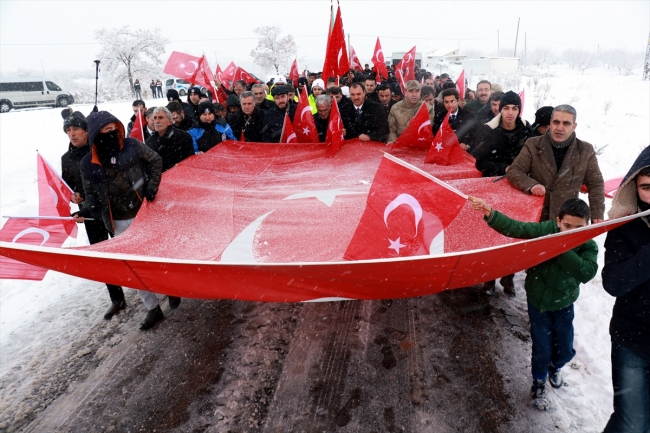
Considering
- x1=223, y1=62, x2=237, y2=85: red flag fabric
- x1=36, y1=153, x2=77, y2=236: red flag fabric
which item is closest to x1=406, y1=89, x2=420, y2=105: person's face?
x1=36, y1=153, x2=77, y2=236: red flag fabric

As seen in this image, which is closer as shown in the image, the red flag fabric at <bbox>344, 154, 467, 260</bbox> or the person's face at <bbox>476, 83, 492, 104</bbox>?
the red flag fabric at <bbox>344, 154, 467, 260</bbox>

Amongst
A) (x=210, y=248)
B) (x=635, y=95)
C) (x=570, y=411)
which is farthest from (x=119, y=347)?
(x=635, y=95)

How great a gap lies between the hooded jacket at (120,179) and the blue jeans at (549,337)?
3576 millimetres

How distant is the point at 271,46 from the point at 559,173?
51.6m

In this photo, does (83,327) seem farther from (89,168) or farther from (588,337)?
(588,337)

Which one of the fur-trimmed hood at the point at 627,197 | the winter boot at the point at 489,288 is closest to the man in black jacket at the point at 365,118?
the winter boot at the point at 489,288

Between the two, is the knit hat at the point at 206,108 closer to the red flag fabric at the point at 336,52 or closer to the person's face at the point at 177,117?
the person's face at the point at 177,117

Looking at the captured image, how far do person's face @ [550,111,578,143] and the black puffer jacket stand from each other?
82 cm

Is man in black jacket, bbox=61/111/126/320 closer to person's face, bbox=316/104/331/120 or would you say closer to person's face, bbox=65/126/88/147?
person's face, bbox=65/126/88/147

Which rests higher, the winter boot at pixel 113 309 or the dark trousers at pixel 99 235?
the dark trousers at pixel 99 235

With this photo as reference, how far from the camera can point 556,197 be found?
11.3 ft

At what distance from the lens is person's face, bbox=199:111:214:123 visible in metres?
6.05

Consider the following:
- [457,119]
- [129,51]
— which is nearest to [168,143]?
[457,119]

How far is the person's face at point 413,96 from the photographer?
5.70 metres
